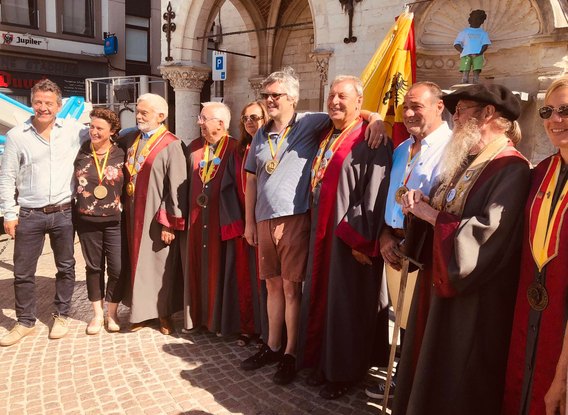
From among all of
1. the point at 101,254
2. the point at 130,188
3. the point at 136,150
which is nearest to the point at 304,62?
the point at 136,150

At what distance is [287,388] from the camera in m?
3.35

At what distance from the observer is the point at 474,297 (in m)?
2.18

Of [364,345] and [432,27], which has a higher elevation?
[432,27]

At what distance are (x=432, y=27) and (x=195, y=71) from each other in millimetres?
6530

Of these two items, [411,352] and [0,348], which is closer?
[411,352]

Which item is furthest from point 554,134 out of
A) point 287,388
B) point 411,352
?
point 287,388

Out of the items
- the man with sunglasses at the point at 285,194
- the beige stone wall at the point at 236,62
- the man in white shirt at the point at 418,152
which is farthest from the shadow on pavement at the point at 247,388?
the beige stone wall at the point at 236,62

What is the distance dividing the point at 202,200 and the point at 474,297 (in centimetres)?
258

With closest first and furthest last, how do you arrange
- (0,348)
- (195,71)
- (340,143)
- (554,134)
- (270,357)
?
(554,134)
(340,143)
(270,357)
(0,348)
(195,71)

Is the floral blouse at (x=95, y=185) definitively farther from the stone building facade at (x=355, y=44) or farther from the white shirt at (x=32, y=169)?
the stone building facade at (x=355, y=44)

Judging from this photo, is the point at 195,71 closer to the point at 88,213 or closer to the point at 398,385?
the point at 88,213

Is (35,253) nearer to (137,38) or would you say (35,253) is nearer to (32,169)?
(32,169)

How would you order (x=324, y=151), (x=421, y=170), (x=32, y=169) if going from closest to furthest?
(x=421, y=170)
(x=324, y=151)
(x=32, y=169)

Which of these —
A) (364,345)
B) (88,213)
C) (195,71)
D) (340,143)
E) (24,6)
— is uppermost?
(24,6)
